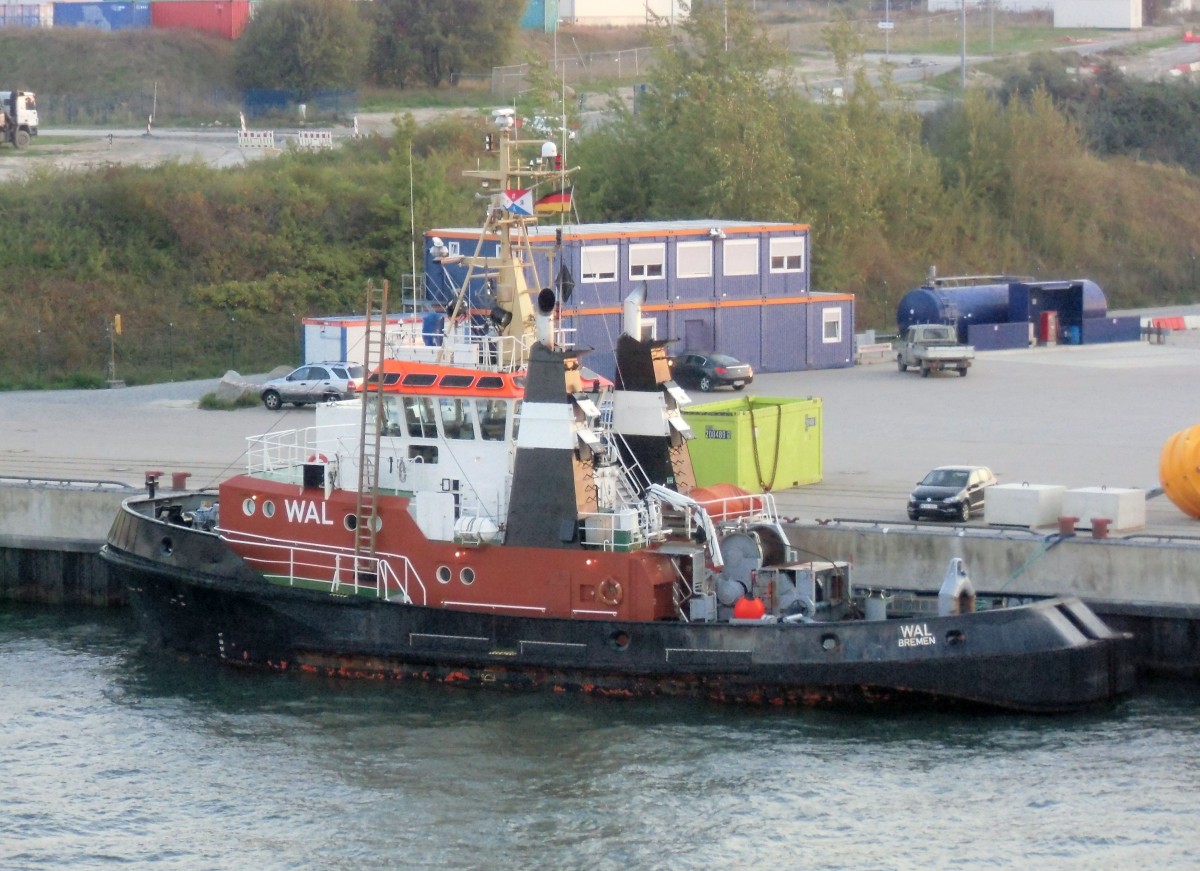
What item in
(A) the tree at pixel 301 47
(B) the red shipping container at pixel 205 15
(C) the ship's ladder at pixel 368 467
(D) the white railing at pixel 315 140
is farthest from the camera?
(B) the red shipping container at pixel 205 15

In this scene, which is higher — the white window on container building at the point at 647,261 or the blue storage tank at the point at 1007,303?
the white window on container building at the point at 647,261

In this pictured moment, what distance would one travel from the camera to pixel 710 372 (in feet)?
136

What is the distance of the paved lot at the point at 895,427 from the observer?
99.0ft

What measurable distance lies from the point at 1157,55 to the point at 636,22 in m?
26.5

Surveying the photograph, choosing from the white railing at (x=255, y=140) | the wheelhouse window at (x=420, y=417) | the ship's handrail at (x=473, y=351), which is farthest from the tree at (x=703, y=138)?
the wheelhouse window at (x=420, y=417)

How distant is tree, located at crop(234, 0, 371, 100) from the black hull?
48.2 meters

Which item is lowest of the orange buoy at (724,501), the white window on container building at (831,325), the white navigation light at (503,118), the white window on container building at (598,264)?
the orange buoy at (724,501)

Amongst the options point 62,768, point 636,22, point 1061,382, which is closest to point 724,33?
point 1061,382

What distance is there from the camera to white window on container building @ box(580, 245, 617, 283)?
137 ft

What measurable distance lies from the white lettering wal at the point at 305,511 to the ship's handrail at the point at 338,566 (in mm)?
292

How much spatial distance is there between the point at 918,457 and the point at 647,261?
1228 cm

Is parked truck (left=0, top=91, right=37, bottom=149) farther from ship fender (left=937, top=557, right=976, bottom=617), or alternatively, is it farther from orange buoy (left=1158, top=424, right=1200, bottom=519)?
ship fender (left=937, top=557, right=976, bottom=617)

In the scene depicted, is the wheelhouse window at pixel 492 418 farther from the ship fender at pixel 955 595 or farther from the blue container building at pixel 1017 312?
the blue container building at pixel 1017 312

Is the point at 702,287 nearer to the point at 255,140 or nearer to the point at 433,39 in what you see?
the point at 255,140
